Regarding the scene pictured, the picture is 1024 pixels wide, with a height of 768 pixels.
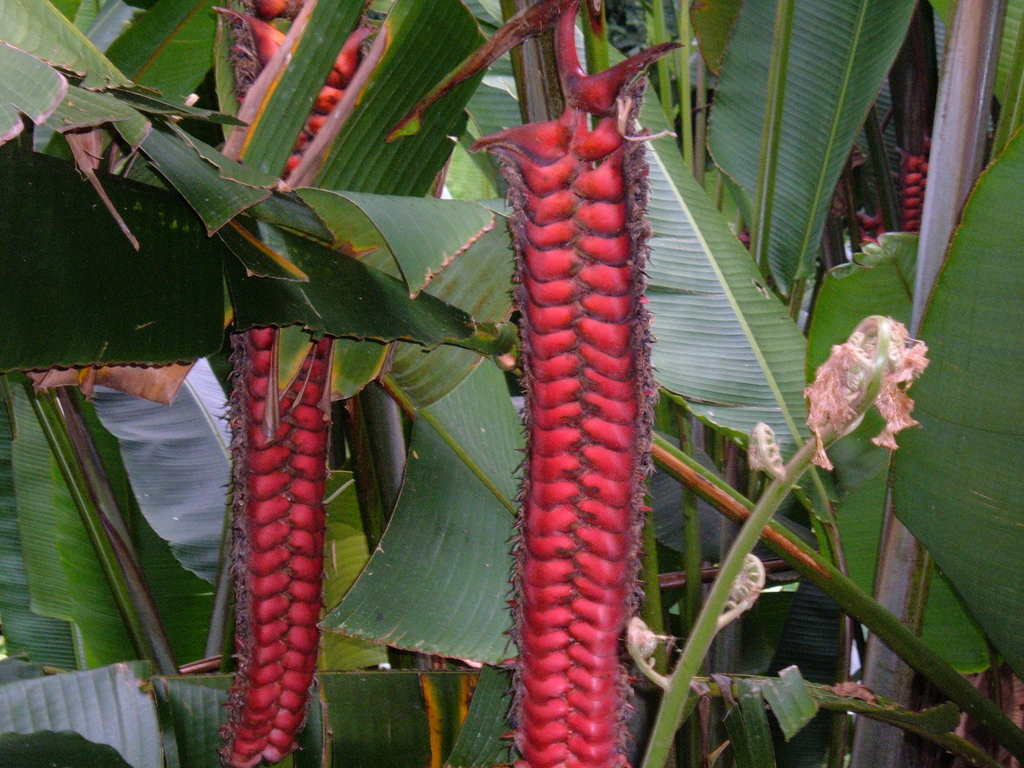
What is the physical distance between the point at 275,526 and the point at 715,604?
0.73ft

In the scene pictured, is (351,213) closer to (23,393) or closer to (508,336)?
(508,336)

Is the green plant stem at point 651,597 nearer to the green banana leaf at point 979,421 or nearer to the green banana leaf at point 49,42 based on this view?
the green banana leaf at point 979,421

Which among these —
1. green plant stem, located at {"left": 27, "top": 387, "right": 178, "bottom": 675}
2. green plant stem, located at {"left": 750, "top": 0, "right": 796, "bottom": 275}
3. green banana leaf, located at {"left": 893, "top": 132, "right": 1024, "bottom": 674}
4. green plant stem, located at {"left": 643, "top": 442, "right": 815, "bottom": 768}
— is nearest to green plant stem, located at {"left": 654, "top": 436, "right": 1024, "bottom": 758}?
green banana leaf, located at {"left": 893, "top": 132, "right": 1024, "bottom": 674}

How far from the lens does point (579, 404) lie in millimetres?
285

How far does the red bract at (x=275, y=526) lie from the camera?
41cm

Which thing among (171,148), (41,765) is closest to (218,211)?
(171,148)

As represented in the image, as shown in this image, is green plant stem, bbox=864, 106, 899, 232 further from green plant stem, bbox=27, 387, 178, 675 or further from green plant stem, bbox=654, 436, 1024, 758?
green plant stem, bbox=27, 387, 178, 675

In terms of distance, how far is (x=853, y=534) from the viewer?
2.63ft

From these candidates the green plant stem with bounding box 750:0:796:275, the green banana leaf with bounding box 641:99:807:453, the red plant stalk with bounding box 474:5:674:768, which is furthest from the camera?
the green plant stem with bounding box 750:0:796:275

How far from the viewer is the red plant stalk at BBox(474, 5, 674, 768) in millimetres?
257

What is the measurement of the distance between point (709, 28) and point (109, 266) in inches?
32.9

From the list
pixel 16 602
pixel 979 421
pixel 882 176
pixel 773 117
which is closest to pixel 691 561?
pixel 979 421

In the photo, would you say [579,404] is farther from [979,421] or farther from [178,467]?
[178,467]

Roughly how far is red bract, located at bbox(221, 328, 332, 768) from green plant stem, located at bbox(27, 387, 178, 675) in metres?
0.31
